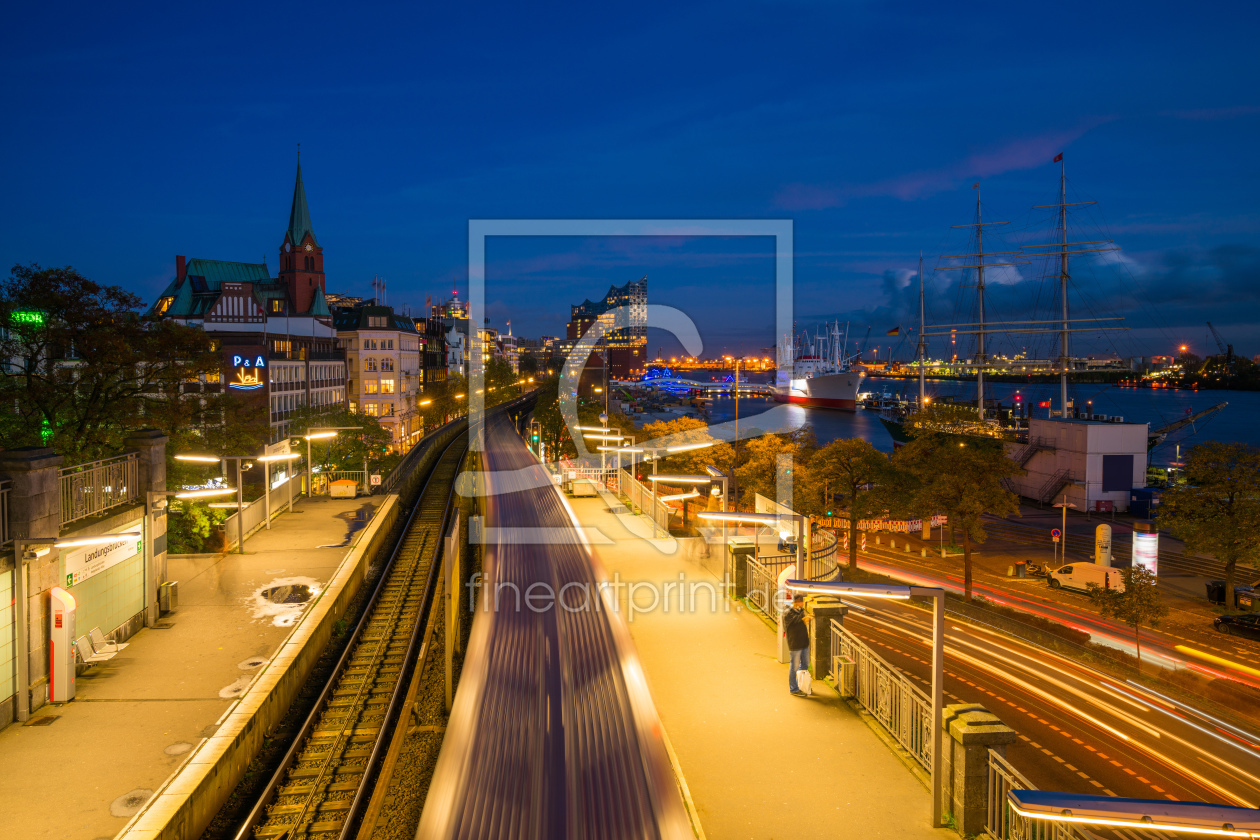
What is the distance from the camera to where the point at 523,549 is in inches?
642

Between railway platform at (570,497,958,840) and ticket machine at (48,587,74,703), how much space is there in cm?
765

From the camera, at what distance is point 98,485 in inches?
454

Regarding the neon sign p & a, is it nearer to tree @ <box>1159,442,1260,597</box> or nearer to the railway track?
the railway track

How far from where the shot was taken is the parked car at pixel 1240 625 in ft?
73.6

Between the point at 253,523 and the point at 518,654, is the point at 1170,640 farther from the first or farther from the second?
the point at 253,523

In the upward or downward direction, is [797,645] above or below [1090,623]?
above

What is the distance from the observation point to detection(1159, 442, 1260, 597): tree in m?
24.9

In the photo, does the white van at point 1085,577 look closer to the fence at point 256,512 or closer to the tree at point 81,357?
the fence at point 256,512

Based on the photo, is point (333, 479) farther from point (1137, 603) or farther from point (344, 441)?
point (1137, 603)

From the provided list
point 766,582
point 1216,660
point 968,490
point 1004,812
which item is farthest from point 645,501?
point 1216,660

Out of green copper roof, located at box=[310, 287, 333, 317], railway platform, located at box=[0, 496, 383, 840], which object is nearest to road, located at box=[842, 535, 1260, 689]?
railway platform, located at box=[0, 496, 383, 840]

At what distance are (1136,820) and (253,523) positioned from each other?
2251 cm

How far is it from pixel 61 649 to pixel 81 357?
508 inches

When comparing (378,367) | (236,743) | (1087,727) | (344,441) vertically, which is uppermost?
(378,367)
